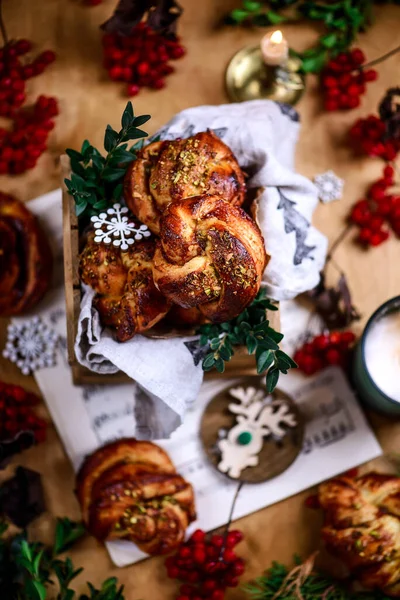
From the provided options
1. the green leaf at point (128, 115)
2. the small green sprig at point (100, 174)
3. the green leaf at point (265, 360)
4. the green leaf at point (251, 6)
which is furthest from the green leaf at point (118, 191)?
the green leaf at point (251, 6)

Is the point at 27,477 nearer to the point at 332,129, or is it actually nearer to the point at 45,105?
the point at 45,105

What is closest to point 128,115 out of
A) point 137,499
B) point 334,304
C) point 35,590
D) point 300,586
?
point 334,304

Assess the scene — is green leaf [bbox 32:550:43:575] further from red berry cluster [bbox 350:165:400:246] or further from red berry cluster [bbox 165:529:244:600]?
red berry cluster [bbox 350:165:400:246]

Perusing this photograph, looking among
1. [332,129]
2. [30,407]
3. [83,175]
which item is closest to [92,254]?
[83,175]

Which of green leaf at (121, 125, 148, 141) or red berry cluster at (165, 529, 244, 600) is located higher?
green leaf at (121, 125, 148, 141)

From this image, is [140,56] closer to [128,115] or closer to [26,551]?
[128,115]

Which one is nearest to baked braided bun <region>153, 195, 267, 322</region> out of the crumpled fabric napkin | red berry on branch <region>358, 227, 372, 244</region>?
the crumpled fabric napkin
